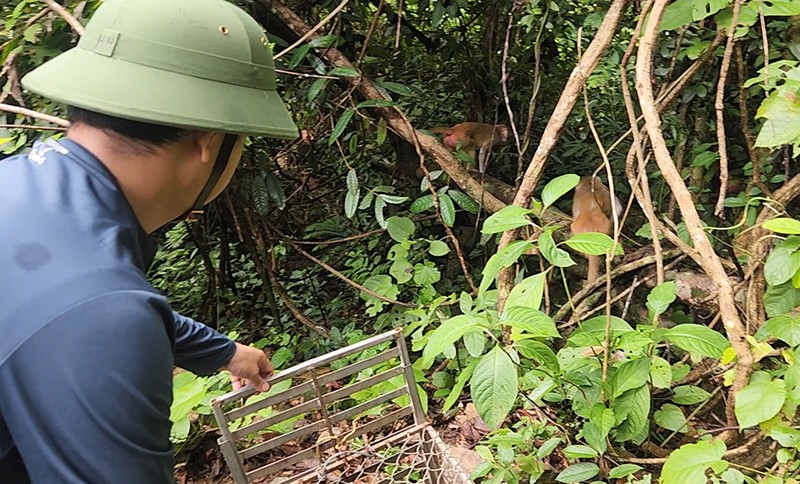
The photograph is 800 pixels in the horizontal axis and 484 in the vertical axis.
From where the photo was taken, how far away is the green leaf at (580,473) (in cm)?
150

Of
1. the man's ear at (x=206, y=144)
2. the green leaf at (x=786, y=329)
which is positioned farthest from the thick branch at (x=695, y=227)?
the man's ear at (x=206, y=144)

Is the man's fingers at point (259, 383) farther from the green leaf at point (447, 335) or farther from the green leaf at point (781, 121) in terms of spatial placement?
the green leaf at point (781, 121)

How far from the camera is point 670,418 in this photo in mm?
1582

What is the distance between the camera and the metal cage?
1503mm

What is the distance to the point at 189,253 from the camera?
358 cm

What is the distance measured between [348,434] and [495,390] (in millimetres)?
637

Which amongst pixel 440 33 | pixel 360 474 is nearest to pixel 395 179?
pixel 440 33

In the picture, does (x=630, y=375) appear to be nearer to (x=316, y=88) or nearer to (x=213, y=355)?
(x=213, y=355)

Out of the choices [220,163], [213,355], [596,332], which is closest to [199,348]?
[213,355]

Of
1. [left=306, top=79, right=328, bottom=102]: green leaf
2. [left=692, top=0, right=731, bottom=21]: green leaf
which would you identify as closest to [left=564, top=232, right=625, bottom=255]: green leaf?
[left=692, top=0, right=731, bottom=21]: green leaf

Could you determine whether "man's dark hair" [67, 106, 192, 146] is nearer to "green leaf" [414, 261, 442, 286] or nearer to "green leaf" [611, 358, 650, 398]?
"green leaf" [611, 358, 650, 398]

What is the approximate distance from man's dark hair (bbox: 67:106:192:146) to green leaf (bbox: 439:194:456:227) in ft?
4.90

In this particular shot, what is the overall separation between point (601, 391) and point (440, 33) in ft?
8.89

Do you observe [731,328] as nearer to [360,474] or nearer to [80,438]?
[360,474]
